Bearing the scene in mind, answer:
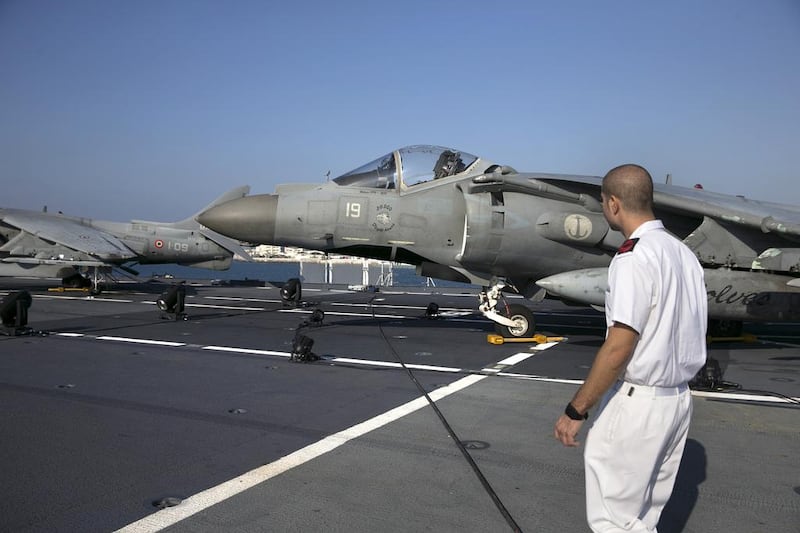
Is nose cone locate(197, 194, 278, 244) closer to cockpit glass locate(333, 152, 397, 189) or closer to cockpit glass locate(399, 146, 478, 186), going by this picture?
cockpit glass locate(333, 152, 397, 189)

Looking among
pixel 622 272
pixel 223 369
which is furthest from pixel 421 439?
pixel 223 369

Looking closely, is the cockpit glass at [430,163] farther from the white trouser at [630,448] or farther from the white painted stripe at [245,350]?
the white trouser at [630,448]

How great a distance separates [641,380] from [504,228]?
26.9 ft

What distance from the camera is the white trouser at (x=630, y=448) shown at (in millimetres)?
2553

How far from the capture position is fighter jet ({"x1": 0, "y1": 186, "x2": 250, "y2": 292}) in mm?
23766

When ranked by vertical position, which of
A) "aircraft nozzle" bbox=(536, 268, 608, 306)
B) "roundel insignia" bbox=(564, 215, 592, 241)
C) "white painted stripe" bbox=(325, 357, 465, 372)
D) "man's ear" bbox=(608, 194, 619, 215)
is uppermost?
"roundel insignia" bbox=(564, 215, 592, 241)

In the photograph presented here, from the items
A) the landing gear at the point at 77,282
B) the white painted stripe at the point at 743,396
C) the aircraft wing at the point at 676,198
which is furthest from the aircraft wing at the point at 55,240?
the white painted stripe at the point at 743,396

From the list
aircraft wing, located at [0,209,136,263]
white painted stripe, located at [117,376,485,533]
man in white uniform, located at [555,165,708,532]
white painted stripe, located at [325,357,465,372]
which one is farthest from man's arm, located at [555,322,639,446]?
aircraft wing, located at [0,209,136,263]

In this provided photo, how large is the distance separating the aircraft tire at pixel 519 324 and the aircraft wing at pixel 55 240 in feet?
61.6

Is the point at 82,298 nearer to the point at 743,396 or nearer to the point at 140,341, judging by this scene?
the point at 140,341

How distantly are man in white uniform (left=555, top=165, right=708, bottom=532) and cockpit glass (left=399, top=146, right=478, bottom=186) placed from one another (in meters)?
9.02

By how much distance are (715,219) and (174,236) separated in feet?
81.1

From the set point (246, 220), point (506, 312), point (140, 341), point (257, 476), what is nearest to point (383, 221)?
point (246, 220)

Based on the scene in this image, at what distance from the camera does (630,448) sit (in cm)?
255
